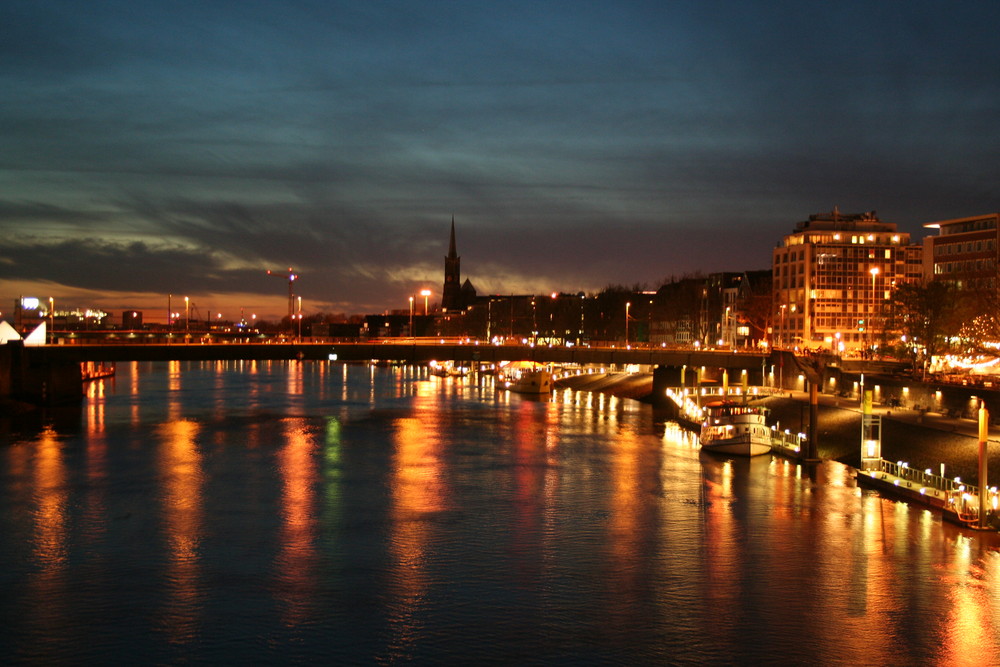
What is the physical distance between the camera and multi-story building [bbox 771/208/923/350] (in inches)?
5177

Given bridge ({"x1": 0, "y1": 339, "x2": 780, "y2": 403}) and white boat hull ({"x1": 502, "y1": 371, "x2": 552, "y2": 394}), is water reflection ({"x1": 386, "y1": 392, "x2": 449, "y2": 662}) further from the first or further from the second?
white boat hull ({"x1": 502, "y1": 371, "x2": 552, "y2": 394})

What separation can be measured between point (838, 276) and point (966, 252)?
1447 inches

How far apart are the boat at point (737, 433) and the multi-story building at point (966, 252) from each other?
3841cm

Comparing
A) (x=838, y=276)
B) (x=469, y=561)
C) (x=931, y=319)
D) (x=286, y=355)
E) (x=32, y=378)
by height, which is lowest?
(x=469, y=561)

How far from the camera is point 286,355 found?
84812 millimetres

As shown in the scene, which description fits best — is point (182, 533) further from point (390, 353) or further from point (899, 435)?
point (390, 353)

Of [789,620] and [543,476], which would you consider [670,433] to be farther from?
[789,620]

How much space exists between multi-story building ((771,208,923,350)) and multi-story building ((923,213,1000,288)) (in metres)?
28.0

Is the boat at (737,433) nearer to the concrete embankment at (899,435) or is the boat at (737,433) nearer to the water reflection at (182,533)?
the concrete embankment at (899,435)

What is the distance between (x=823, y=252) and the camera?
132 meters

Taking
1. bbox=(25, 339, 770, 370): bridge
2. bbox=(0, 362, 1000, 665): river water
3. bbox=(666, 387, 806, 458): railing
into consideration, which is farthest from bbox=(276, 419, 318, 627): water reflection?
bbox=(666, 387, 806, 458): railing

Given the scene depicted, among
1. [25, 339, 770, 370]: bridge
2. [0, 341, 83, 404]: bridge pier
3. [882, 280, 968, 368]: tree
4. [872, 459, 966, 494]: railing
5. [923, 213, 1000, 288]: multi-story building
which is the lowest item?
[872, 459, 966, 494]: railing

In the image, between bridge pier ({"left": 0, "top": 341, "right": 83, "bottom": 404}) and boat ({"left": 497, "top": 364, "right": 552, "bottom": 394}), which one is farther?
boat ({"left": 497, "top": 364, "right": 552, "bottom": 394})

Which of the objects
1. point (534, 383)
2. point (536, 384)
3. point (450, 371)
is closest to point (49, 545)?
point (536, 384)
